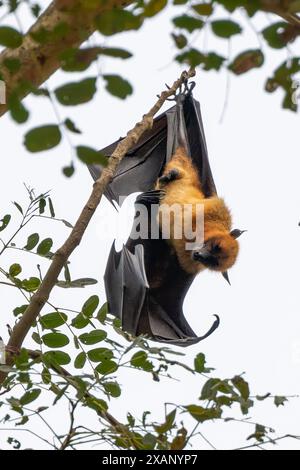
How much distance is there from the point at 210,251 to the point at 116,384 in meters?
3.75

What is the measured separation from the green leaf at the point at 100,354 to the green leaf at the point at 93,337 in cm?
5

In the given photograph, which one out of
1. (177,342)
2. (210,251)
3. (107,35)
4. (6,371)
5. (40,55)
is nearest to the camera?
(107,35)

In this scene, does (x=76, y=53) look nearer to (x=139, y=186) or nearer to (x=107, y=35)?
(x=107, y=35)

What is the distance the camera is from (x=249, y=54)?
2316 millimetres

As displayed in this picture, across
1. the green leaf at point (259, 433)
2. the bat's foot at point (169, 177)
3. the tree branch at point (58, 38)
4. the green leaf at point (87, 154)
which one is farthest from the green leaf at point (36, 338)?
the bat's foot at point (169, 177)

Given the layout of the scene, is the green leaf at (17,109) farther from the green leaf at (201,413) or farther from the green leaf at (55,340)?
the green leaf at (55,340)

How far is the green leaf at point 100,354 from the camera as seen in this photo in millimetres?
3955

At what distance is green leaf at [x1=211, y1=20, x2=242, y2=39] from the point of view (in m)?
2.10

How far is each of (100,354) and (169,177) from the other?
3.95 meters

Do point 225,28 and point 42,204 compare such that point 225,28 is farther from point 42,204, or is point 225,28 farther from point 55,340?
point 42,204

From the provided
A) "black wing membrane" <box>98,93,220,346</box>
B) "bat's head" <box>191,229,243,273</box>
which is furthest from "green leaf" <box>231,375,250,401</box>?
"bat's head" <box>191,229,243,273</box>

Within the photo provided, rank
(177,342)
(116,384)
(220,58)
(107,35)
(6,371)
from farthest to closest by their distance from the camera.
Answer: (177,342) → (116,384) → (6,371) → (220,58) → (107,35)
